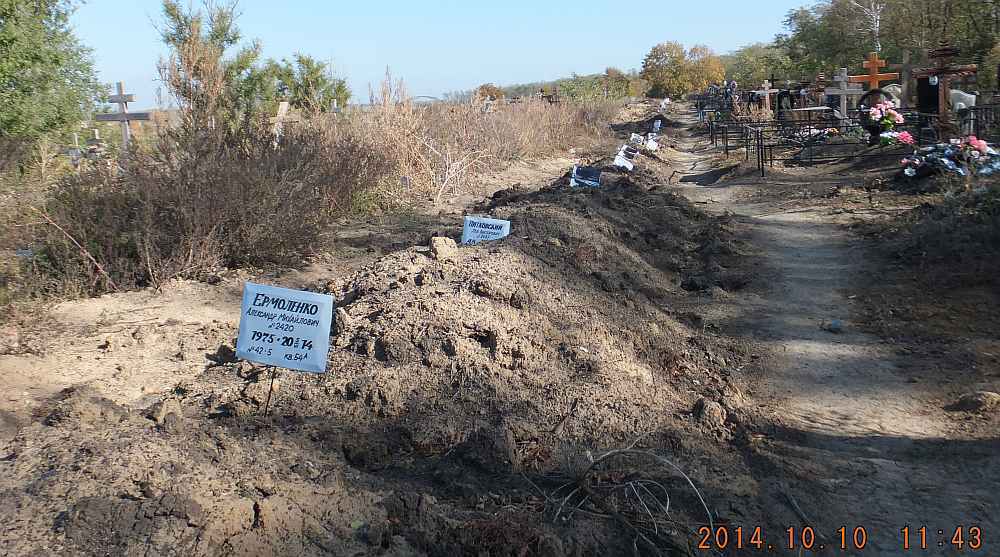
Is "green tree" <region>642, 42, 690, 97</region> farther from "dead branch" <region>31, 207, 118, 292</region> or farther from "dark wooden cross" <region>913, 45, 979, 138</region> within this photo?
"dead branch" <region>31, 207, 118, 292</region>

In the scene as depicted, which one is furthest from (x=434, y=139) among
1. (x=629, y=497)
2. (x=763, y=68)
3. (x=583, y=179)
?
(x=763, y=68)

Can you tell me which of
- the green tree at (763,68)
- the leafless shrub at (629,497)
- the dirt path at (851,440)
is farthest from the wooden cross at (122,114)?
the green tree at (763,68)

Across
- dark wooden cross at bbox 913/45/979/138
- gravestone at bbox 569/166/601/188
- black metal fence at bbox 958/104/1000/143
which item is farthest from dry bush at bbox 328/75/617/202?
black metal fence at bbox 958/104/1000/143

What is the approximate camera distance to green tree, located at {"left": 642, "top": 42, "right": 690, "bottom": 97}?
66.3m

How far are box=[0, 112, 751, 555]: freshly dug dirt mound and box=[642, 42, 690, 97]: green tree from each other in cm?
6273

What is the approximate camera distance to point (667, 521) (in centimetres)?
353

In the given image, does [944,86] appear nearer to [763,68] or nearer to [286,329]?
[286,329]

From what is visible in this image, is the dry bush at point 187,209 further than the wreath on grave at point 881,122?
No

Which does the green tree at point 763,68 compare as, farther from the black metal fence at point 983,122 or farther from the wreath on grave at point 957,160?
the wreath on grave at point 957,160

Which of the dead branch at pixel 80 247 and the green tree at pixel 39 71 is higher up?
the green tree at pixel 39 71
